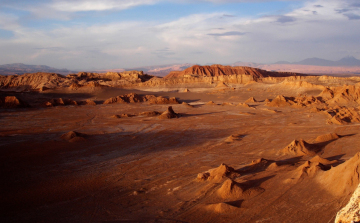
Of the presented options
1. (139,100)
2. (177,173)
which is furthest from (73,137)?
(139,100)

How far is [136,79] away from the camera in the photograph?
35219 mm

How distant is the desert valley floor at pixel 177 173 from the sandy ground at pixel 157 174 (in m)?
0.02

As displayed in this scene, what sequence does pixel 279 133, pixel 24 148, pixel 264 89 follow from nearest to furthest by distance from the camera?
1. pixel 24 148
2. pixel 279 133
3. pixel 264 89

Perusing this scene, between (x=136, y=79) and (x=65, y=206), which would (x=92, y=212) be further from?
(x=136, y=79)

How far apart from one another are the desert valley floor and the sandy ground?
0.02 metres

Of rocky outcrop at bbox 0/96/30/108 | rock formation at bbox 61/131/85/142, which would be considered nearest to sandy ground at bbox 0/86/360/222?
rock formation at bbox 61/131/85/142

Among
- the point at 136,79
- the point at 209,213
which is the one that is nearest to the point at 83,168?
the point at 209,213

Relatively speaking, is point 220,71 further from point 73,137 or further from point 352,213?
point 352,213

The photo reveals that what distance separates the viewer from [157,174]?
243 inches

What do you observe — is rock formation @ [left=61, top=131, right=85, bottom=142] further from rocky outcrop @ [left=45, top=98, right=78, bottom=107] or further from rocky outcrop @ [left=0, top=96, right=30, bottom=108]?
rocky outcrop @ [left=45, top=98, right=78, bottom=107]

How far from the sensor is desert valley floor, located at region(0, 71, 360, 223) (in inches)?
168

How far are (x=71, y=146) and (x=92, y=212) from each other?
491 centimetres

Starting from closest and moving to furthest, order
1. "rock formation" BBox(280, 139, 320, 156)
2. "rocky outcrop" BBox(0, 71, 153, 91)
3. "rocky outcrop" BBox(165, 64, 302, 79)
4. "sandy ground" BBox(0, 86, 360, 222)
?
"sandy ground" BBox(0, 86, 360, 222)
"rock formation" BBox(280, 139, 320, 156)
"rocky outcrop" BBox(0, 71, 153, 91)
"rocky outcrop" BBox(165, 64, 302, 79)

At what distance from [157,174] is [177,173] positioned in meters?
0.48
